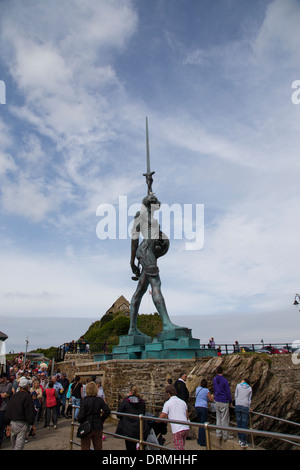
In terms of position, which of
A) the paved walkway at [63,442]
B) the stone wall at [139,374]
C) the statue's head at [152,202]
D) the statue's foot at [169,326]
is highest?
the statue's head at [152,202]

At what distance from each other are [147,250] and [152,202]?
77.0 inches

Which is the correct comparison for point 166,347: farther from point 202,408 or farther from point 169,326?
point 202,408

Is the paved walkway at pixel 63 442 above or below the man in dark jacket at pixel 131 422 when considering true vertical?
below

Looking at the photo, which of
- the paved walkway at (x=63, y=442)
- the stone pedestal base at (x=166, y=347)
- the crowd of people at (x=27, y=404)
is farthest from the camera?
the stone pedestal base at (x=166, y=347)

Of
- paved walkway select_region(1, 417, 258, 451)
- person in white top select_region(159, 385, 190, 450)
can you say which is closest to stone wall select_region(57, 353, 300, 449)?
paved walkway select_region(1, 417, 258, 451)

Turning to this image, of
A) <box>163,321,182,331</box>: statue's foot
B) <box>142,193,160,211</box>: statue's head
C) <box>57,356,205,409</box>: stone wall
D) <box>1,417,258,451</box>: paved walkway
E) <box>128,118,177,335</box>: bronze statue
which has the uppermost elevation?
<box>142,193,160,211</box>: statue's head

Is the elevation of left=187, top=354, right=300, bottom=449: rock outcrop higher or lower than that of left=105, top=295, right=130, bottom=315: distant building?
lower

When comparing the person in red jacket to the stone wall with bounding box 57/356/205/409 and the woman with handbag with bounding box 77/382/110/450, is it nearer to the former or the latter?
the stone wall with bounding box 57/356/205/409

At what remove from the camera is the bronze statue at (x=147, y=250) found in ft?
43.9

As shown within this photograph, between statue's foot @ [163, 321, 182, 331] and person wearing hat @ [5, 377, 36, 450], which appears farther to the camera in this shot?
statue's foot @ [163, 321, 182, 331]

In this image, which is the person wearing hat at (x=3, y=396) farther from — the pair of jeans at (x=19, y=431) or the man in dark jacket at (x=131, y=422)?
the man in dark jacket at (x=131, y=422)

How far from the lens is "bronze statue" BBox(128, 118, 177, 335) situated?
13.4 metres

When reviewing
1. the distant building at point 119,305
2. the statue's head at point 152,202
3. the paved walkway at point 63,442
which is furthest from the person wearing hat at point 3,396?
the distant building at point 119,305
